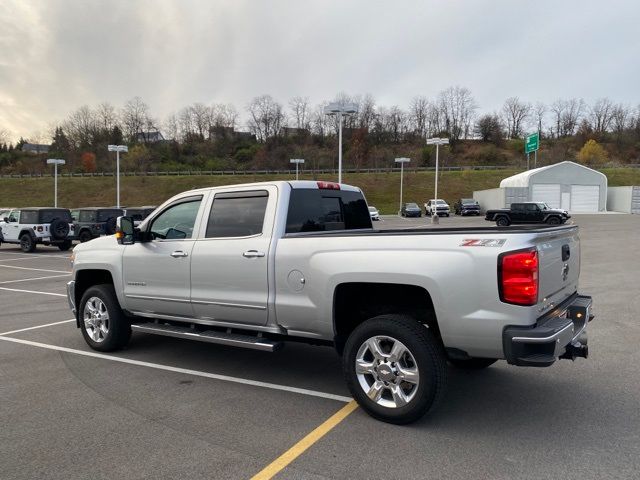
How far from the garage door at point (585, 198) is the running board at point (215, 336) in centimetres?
5552

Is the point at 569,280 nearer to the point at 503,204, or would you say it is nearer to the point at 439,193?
the point at 503,204

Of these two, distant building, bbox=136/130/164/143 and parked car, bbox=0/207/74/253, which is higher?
distant building, bbox=136/130/164/143

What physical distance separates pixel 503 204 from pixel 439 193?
14815 mm

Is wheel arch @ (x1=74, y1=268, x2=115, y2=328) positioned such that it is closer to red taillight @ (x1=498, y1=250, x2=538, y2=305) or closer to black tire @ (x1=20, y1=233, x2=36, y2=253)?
red taillight @ (x1=498, y1=250, x2=538, y2=305)

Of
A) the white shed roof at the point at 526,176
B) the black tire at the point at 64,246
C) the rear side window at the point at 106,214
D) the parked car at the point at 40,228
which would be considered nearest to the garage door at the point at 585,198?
the white shed roof at the point at 526,176

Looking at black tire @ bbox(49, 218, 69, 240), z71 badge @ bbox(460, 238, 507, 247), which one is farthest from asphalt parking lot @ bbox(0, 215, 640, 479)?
black tire @ bbox(49, 218, 69, 240)

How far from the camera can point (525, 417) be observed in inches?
159

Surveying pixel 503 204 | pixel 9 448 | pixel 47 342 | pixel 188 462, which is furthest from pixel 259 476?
pixel 503 204

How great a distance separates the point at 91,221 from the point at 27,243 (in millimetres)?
3243

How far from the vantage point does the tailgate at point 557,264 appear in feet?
11.9

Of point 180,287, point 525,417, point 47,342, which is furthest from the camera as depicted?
point 47,342

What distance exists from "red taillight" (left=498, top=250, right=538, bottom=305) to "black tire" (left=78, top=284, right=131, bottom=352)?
440 centimetres

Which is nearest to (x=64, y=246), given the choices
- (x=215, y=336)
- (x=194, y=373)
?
(x=194, y=373)

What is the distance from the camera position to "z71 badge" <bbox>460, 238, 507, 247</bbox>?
348 centimetres
